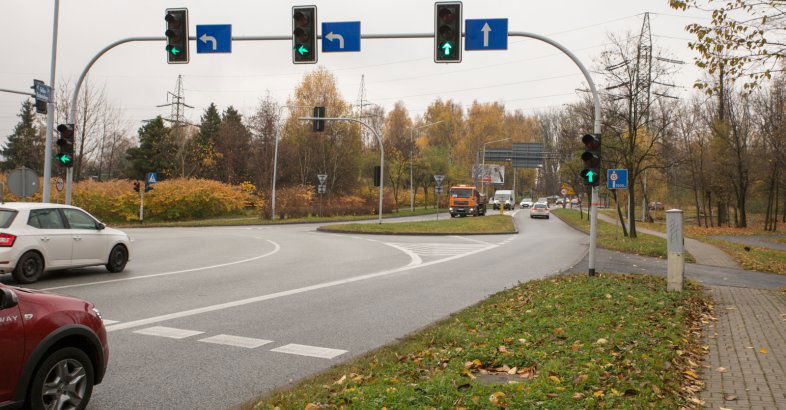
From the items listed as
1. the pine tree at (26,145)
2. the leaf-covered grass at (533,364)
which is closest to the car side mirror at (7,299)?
the leaf-covered grass at (533,364)

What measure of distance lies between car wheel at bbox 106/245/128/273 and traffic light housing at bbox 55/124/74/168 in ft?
14.9

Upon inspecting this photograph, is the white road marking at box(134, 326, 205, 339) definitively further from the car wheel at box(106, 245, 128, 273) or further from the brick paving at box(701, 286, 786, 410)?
the car wheel at box(106, 245, 128, 273)

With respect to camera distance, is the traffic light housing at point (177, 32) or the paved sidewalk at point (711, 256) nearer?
the traffic light housing at point (177, 32)

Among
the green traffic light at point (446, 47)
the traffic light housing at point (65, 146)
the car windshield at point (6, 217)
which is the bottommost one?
the car windshield at point (6, 217)

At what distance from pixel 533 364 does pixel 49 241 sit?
32.5 ft

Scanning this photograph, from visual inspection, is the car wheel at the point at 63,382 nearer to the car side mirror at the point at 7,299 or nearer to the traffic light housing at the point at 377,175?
the car side mirror at the point at 7,299

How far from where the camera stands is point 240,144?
65.8 m

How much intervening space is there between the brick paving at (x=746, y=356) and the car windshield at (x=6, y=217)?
1139 cm

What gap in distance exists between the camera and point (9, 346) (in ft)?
12.2

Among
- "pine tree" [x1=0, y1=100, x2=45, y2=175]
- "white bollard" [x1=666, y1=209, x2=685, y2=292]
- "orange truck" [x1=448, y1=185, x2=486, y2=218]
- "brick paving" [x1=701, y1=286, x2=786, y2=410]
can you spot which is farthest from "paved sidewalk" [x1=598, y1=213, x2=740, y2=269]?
"pine tree" [x1=0, y1=100, x2=45, y2=175]

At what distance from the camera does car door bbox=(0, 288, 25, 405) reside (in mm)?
3678

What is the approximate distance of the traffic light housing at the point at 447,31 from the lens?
12328 millimetres

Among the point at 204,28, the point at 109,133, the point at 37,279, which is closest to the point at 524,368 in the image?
the point at 37,279

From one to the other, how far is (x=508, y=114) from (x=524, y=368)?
102 metres
